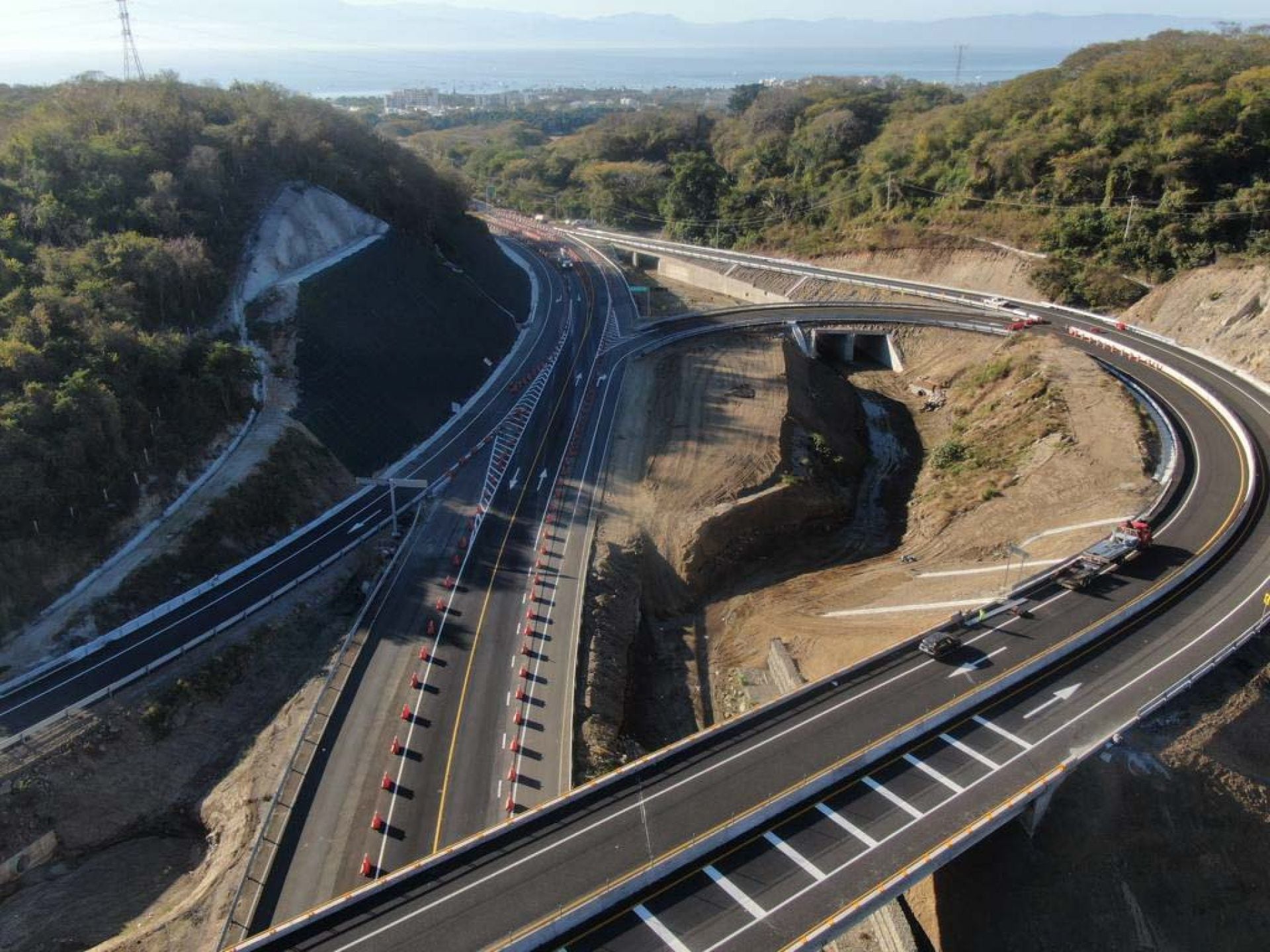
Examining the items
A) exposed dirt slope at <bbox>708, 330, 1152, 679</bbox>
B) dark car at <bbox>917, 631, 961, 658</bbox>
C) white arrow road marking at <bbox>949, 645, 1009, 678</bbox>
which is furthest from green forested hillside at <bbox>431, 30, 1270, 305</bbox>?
dark car at <bbox>917, 631, 961, 658</bbox>

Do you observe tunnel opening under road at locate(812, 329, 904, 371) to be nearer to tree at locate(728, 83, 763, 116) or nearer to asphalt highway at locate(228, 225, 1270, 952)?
asphalt highway at locate(228, 225, 1270, 952)

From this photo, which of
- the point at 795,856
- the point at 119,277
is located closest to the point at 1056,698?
the point at 795,856

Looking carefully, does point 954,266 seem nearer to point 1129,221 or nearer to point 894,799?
point 1129,221

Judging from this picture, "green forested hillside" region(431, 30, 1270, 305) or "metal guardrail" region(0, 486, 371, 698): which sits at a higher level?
"green forested hillside" region(431, 30, 1270, 305)

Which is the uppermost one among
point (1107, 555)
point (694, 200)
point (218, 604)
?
point (694, 200)

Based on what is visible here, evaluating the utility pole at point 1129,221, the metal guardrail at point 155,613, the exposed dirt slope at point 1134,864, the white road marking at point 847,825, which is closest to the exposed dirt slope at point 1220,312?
the utility pole at point 1129,221

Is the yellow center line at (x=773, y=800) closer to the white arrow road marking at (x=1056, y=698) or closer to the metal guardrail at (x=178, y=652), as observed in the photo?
the white arrow road marking at (x=1056, y=698)

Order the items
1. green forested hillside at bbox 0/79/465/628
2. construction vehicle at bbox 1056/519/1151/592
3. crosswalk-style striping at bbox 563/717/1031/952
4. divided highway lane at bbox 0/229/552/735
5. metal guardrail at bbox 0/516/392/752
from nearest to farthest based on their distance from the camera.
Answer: crosswalk-style striping at bbox 563/717/1031/952
metal guardrail at bbox 0/516/392/752
divided highway lane at bbox 0/229/552/735
green forested hillside at bbox 0/79/465/628
construction vehicle at bbox 1056/519/1151/592
